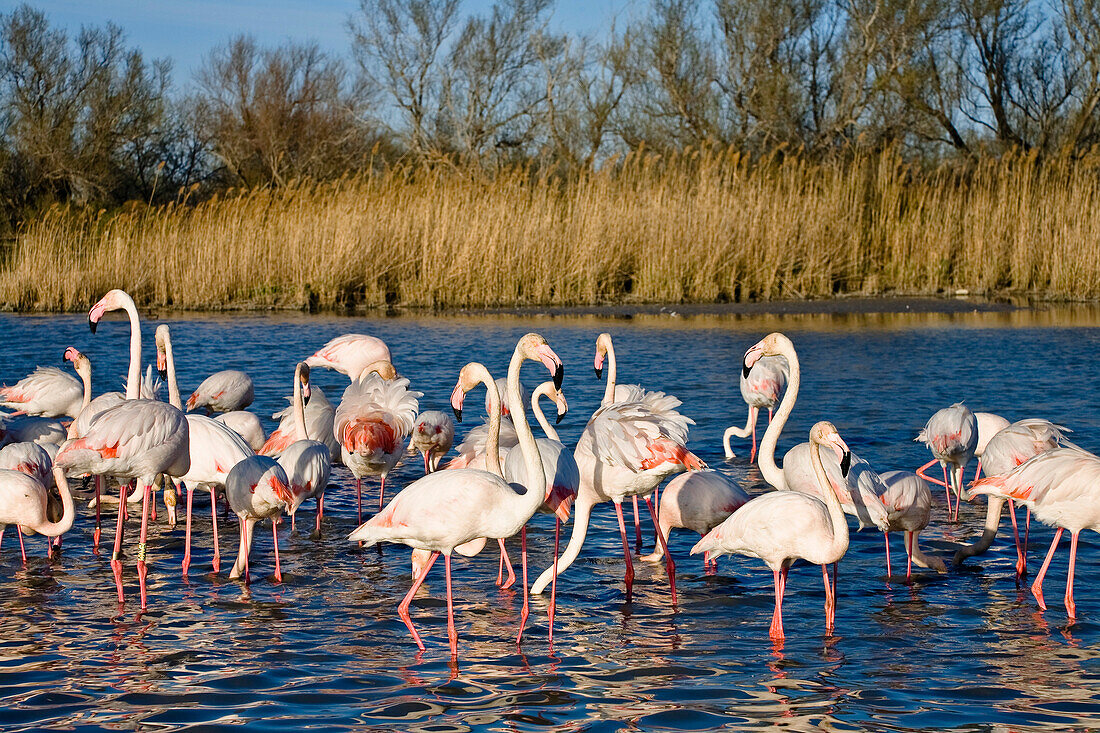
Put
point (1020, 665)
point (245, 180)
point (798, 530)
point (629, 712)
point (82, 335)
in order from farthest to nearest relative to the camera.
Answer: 1. point (245, 180)
2. point (82, 335)
3. point (798, 530)
4. point (1020, 665)
5. point (629, 712)

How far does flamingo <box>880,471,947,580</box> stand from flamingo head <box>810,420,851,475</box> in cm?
47

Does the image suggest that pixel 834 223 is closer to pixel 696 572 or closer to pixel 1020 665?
pixel 696 572

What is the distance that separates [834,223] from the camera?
1662cm

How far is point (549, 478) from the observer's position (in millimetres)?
4965

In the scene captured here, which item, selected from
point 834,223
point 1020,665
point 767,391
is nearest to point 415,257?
point 834,223

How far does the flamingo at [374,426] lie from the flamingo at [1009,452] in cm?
297

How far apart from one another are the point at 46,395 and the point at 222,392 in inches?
45.5

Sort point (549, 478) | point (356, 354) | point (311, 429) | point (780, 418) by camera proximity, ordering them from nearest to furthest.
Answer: point (549, 478)
point (780, 418)
point (311, 429)
point (356, 354)

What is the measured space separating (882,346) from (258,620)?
9.39 meters

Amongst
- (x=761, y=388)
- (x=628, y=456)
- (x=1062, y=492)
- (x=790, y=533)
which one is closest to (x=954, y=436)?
(x=1062, y=492)

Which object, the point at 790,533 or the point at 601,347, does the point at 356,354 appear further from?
the point at 790,533

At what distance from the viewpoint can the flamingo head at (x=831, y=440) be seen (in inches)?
181

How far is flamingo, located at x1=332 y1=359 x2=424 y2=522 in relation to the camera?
20.7ft

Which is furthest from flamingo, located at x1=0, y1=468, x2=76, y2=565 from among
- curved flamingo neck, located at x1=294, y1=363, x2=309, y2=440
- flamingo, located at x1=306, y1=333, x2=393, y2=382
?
flamingo, located at x1=306, y1=333, x2=393, y2=382
